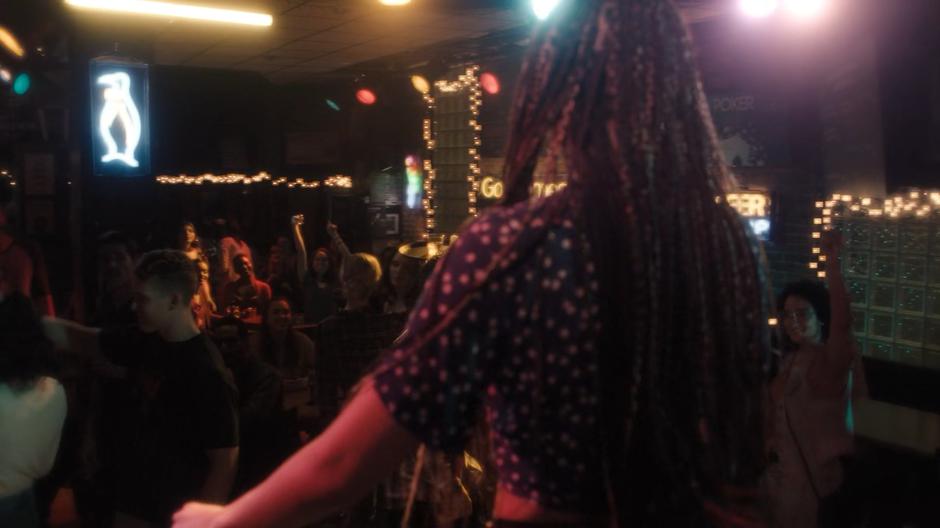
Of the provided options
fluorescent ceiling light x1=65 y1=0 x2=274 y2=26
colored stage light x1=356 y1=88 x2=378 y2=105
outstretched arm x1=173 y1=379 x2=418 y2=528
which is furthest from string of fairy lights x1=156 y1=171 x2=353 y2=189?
outstretched arm x1=173 y1=379 x2=418 y2=528

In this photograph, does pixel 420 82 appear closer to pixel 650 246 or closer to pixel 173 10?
pixel 173 10

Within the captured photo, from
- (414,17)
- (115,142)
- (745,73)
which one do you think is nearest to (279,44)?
(414,17)

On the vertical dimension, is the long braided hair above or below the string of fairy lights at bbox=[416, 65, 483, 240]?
below

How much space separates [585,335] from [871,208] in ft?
19.2

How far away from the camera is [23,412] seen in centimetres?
381

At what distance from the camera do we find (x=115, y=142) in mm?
8734

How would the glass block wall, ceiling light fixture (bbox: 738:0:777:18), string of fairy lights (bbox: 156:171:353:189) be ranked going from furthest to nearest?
string of fairy lights (bbox: 156:171:353:189)
ceiling light fixture (bbox: 738:0:777:18)
the glass block wall

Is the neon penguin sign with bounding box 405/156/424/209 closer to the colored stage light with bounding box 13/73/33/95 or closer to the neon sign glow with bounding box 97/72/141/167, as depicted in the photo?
the neon sign glow with bounding box 97/72/141/167

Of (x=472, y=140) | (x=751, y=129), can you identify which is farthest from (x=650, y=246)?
(x=472, y=140)

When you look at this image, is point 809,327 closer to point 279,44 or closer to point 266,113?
point 279,44

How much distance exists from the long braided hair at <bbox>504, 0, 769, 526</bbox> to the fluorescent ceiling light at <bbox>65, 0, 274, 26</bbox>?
6.07 meters

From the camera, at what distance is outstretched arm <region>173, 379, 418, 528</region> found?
42.5 inches

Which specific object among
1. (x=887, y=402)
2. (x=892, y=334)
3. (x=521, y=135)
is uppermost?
(x=521, y=135)

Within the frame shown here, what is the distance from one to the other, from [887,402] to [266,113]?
505 inches
